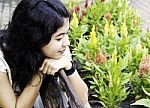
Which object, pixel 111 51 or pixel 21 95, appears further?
pixel 111 51

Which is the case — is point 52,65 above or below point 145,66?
above

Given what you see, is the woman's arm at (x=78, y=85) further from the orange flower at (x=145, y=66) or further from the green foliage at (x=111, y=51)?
the orange flower at (x=145, y=66)

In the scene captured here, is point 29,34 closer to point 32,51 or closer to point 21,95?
point 32,51

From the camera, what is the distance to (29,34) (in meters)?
2.03

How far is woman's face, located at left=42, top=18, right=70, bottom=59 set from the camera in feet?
6.57

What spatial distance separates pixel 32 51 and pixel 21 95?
283 mm

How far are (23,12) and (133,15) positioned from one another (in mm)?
2248

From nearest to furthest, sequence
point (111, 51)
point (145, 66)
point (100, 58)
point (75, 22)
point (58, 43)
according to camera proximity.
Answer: point (58, 43) < point (145, 66) < point (100, 58) < point (111, 51) < point (75, 22)

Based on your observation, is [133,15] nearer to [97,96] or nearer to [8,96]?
[97,96]

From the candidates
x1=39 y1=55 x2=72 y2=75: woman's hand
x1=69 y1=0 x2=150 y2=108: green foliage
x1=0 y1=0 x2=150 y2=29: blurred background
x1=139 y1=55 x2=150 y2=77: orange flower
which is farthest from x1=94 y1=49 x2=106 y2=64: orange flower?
x1=0 y1=0 x2=150 y2=29: blurred background

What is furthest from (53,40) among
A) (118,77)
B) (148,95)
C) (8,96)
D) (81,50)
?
(81,50)

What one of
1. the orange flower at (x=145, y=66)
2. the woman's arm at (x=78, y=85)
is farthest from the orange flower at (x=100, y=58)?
the woman's arm at (x=78, y=85)

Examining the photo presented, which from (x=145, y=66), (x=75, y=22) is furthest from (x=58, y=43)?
(x=75, y=22)

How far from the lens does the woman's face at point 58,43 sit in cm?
200
